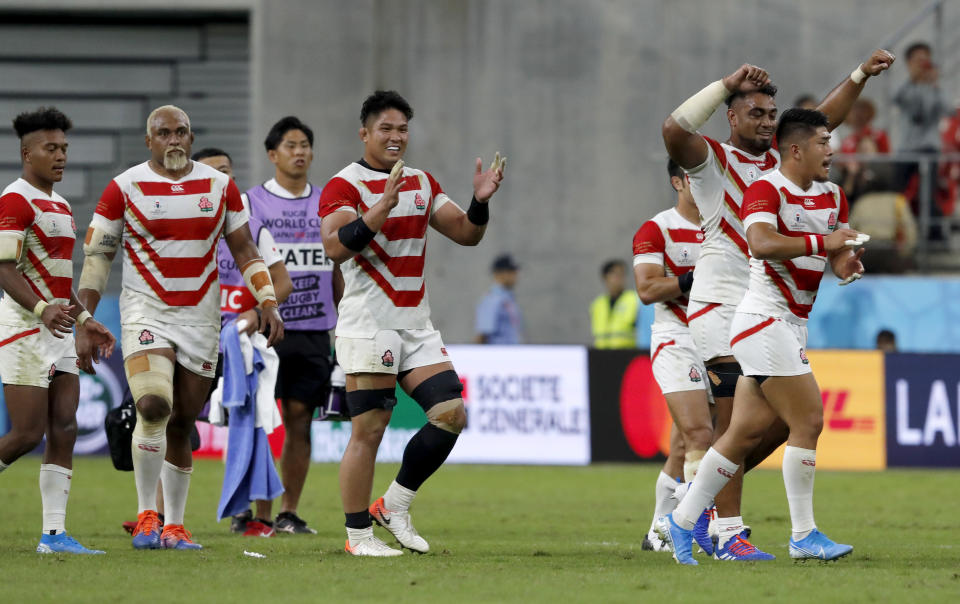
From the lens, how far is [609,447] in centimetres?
1630

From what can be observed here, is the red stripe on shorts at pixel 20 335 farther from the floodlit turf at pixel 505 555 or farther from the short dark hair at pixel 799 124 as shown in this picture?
the short dark hair at pixel 799 124

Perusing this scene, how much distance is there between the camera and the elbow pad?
25.2ft

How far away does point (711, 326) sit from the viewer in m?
8.40

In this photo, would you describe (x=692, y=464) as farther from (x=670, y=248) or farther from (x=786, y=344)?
(x=670, y=248)

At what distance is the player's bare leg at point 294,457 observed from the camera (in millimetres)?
10052

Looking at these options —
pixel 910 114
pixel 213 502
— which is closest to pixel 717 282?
pixel 213 502

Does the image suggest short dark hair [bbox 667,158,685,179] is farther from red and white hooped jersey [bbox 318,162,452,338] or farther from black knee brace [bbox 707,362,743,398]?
red and white hooped jersey [bbox 318,162,452,338]

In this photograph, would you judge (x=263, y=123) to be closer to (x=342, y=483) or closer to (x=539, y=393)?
(x=539, y=393)

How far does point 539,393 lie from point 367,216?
29.6 ft

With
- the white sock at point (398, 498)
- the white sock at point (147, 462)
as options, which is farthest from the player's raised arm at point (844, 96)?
the white sock at point (147, 462)

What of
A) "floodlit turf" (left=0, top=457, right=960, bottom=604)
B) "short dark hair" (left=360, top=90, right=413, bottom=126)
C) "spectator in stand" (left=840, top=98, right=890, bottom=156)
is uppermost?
"spectator in stand" (left=840, top=98, right=890, bottom=156)

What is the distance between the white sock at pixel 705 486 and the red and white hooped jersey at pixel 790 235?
2.63 ft

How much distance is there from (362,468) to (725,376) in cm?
214

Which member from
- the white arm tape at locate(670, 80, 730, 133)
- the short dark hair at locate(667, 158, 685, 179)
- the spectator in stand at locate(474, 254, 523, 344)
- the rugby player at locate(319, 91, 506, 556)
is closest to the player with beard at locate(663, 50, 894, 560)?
the white arm tape at locate(670, 80, 730, 133)
